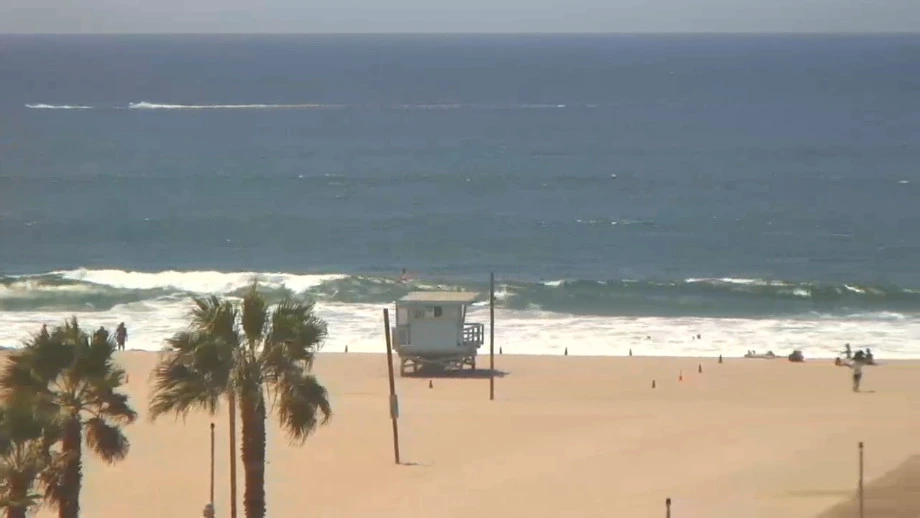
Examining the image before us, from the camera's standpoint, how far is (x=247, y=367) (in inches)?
785

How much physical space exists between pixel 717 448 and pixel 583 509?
16.7ft

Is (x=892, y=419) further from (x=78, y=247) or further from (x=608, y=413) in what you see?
(x=78, y=247)

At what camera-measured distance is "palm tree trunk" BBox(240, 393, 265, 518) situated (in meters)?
20.0

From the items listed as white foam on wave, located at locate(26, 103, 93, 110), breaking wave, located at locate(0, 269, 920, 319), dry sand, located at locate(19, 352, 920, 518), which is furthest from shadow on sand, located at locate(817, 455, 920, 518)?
white foam on wave, located at locate(26, 103, 93, 110)

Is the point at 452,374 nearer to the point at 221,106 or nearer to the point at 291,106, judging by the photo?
the point at 291,106

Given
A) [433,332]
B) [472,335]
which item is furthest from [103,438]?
[472,335]

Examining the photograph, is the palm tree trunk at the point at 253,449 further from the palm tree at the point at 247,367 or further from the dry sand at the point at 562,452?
the dry sand at the point at 562,452

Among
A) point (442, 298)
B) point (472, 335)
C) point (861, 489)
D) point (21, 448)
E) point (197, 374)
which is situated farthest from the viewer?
point (472, 335)

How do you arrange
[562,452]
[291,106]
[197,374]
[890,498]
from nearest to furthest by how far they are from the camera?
[197,374]
[890,498]
[562,452]
[291,106]

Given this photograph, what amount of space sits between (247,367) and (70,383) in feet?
6.97

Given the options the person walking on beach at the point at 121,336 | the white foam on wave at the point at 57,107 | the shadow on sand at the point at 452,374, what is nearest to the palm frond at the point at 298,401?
the shadow on sand at the point at 452,374

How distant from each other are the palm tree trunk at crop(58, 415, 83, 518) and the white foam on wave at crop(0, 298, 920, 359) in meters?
25.7

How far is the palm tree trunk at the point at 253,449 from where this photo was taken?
19984mm

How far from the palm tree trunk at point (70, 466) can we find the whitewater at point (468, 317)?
2552 centimetres
